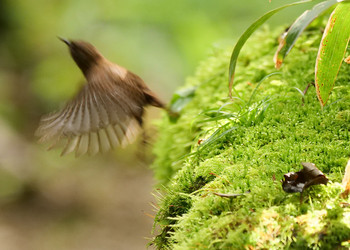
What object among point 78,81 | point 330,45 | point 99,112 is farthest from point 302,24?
point 78,81

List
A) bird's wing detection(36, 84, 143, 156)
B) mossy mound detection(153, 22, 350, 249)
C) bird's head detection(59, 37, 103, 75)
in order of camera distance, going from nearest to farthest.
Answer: mossy mound detection(153, 22, 350, 249) < bird's wing detection(36, 84, 143, 156) < bird's head detection(59, 37, 103, 75)

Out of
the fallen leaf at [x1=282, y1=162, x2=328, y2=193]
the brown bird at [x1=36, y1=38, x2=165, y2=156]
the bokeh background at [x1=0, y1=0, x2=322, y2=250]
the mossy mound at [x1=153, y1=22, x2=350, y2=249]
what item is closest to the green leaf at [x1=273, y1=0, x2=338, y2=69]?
the mossy mound at [x1=153, y1=22, x2=350, y2=249]

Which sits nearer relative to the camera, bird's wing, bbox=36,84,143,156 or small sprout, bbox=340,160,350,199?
small sprout, bbox=340,160,350,199

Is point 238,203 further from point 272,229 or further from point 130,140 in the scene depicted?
point 130,140

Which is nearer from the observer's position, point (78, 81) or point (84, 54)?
point (84, 54)

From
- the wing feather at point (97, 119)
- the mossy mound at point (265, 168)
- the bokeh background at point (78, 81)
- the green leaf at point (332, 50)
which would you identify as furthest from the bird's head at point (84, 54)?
the bokeh background at point (78, 81)

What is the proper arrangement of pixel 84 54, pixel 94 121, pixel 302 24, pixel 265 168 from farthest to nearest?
1. pixel 84 54
2. pixel 94 121
3. pixel 302 24
4. pixel 265 168

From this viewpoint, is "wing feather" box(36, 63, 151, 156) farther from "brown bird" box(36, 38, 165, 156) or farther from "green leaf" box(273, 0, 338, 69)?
"green leaf" box(273, 0, 338, 69)

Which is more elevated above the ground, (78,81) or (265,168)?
(265,168)

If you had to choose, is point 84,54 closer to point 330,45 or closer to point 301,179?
point 330,45
